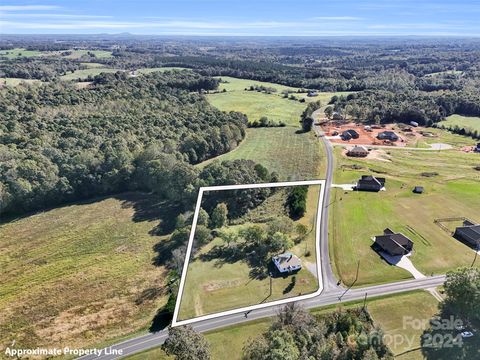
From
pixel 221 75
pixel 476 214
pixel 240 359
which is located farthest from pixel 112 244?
pixel 221 75

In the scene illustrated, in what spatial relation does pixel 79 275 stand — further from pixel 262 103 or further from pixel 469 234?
pixel 262 103

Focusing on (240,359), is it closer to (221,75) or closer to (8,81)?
(8,81)

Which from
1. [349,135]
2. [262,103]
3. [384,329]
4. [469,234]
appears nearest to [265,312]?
[384,329]

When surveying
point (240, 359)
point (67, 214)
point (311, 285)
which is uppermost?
point (311, 285)

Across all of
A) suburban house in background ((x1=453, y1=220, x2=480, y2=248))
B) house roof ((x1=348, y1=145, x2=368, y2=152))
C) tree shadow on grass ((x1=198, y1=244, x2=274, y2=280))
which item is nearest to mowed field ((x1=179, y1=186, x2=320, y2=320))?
tree shadow on grass ((x1=198, y1=244, x2=274, y2=280))

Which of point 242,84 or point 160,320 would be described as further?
point 242,84

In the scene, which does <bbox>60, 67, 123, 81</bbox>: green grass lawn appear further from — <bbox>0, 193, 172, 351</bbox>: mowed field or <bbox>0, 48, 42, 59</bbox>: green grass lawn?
<bbox>0, 193, 172, 351</bbox>: mowed field
